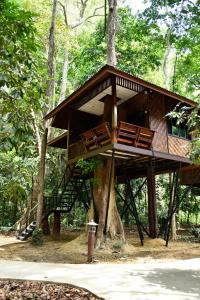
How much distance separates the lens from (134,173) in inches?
699

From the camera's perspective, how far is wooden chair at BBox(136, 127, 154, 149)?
11969mm

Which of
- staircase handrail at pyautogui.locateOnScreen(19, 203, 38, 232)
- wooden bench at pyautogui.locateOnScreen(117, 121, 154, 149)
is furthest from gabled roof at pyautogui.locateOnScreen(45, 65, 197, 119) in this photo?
staircase handrail at pyautogui.locateOnScreen(19, 203, 38, 232)

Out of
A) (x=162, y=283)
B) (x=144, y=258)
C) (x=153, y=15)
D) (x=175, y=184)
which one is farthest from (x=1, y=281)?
(x=153, y=15)

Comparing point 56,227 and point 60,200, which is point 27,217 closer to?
point 56,227

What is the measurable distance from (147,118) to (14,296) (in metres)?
9.31

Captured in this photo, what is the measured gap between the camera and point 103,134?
11.7m

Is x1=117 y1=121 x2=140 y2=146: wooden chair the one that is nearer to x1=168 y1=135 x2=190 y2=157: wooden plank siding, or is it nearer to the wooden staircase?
x1=168 y1=135 x2=190 y2=157: wooden plank siding

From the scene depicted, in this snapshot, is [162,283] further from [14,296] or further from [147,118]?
[147,118]

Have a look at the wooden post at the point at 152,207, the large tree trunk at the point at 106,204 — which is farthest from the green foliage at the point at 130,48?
the wooden post at the point at 152,207

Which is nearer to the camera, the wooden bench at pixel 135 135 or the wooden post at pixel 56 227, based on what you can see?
the wooden bench at pixel 135 135

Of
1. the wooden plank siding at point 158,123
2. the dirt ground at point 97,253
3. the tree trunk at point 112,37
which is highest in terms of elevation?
the tree trunk at point 112,37

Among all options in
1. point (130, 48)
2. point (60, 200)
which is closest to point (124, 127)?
point (60, 200)

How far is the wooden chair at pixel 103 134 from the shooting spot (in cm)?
1121

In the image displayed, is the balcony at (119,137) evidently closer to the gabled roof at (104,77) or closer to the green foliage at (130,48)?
the gabled roof at (104,77)
